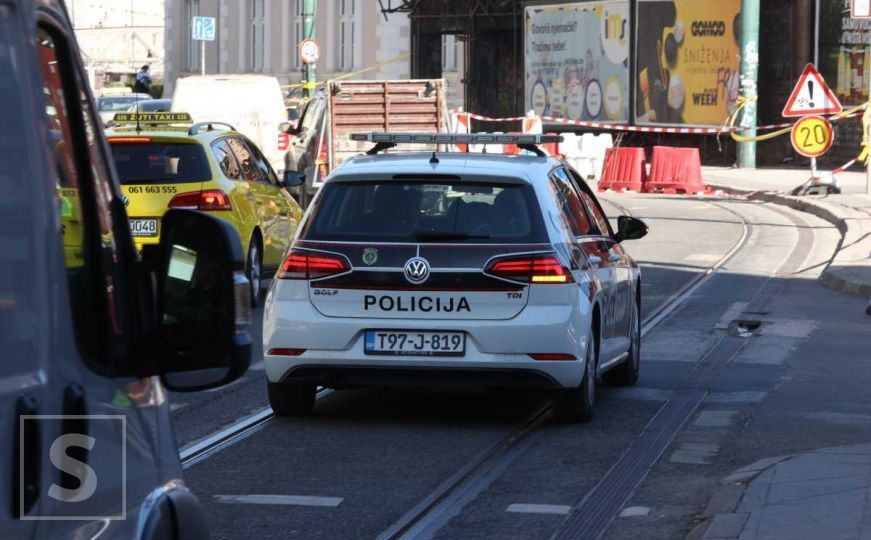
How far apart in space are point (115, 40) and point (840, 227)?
6197 centimetres

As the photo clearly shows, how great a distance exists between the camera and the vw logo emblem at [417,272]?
8805 mm

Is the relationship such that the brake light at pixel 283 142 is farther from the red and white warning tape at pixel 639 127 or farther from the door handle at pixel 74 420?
the door handle at pixel 74 420

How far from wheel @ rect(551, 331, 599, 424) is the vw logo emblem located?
3.30ft

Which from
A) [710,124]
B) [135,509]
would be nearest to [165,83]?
[710,124]

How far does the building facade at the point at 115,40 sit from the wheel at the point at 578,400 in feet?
220

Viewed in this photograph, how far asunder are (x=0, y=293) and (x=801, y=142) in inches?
1024

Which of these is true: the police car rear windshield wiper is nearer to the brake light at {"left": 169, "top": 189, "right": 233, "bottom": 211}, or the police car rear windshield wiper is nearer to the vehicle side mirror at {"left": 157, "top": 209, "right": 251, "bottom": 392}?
the brake light at {"left": 169, "top": 189, "right": 233, "bottom": 211}

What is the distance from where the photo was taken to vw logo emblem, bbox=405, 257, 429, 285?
28.9 feet

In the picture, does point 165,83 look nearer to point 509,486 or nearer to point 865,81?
point 865,81

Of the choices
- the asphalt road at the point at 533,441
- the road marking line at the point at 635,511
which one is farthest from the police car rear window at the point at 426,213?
the road marking line at the point at 635,511

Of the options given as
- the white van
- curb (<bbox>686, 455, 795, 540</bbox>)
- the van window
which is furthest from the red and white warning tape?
the van window

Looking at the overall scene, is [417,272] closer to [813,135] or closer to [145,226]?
[145,226]

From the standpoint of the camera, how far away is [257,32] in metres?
63.7

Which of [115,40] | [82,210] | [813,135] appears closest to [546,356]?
Result: [82,210]
